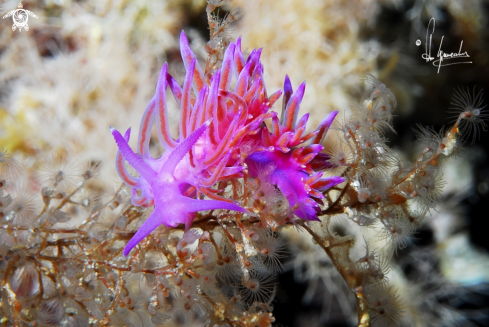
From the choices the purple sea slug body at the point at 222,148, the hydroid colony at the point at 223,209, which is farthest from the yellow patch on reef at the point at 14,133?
the purple sea slug body at the point at 222,148

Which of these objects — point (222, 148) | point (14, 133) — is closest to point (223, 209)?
point (222, 148)

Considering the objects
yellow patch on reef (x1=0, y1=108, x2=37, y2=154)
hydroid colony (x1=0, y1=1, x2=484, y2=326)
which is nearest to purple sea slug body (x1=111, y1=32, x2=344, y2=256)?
hydroid colony (x1=0, y1=1, x2=484, y2=326)

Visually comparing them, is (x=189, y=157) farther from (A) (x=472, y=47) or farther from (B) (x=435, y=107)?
(A) (x=472, y=47)

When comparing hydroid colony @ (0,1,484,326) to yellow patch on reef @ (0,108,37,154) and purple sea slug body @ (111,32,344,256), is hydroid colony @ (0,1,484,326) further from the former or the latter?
yellow patch on reef @ (0,108,37,154)

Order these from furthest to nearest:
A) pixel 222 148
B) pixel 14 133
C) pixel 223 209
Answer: pixel 14 133
pixel 223 209
pixel 222 148

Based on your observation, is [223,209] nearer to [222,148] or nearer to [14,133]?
[222,148]

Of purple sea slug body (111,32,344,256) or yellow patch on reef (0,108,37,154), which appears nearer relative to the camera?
purple sea slug body (111,32,344,256)

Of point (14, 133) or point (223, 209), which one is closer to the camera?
point (223, 209)

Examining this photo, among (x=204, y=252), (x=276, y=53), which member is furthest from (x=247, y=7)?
(x=204, y=252)

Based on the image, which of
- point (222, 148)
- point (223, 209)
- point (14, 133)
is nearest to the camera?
point (222, 148)

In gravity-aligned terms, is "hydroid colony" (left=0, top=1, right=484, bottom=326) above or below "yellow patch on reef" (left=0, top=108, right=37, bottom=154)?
below
